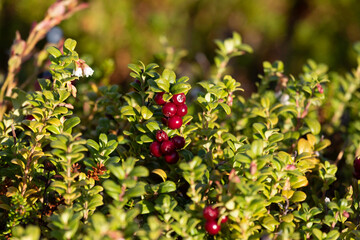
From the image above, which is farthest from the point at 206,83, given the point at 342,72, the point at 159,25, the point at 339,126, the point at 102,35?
the point at 342,72

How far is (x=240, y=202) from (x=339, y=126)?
127 centimetres

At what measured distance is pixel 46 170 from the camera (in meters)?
1.25

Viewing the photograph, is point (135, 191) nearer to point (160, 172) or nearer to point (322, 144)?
point (160, 172)

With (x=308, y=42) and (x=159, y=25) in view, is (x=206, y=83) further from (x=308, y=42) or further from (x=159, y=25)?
(x=308, y=42)

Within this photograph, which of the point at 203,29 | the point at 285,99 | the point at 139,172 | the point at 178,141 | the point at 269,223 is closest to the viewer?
the point at 139,172

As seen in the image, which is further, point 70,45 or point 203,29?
point 203,29

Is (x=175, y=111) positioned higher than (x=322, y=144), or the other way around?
(x=175, y=111)

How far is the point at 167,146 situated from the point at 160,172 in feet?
0.27

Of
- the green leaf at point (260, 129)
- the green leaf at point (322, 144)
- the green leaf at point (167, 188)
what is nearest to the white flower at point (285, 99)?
the green leaf at point (322, 144)

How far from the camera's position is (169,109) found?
116 cm

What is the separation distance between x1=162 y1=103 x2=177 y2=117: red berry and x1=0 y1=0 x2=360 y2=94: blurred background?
1651 millimetres

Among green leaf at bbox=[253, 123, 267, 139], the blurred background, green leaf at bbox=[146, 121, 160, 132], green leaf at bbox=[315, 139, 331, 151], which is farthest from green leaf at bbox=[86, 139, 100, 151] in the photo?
the blurred background

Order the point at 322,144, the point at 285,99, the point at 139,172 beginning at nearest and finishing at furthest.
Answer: the point at 139,172 < the point at 322,144 < the point at 285,99

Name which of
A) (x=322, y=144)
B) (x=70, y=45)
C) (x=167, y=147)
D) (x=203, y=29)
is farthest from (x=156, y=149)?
(x=203, y=29)
